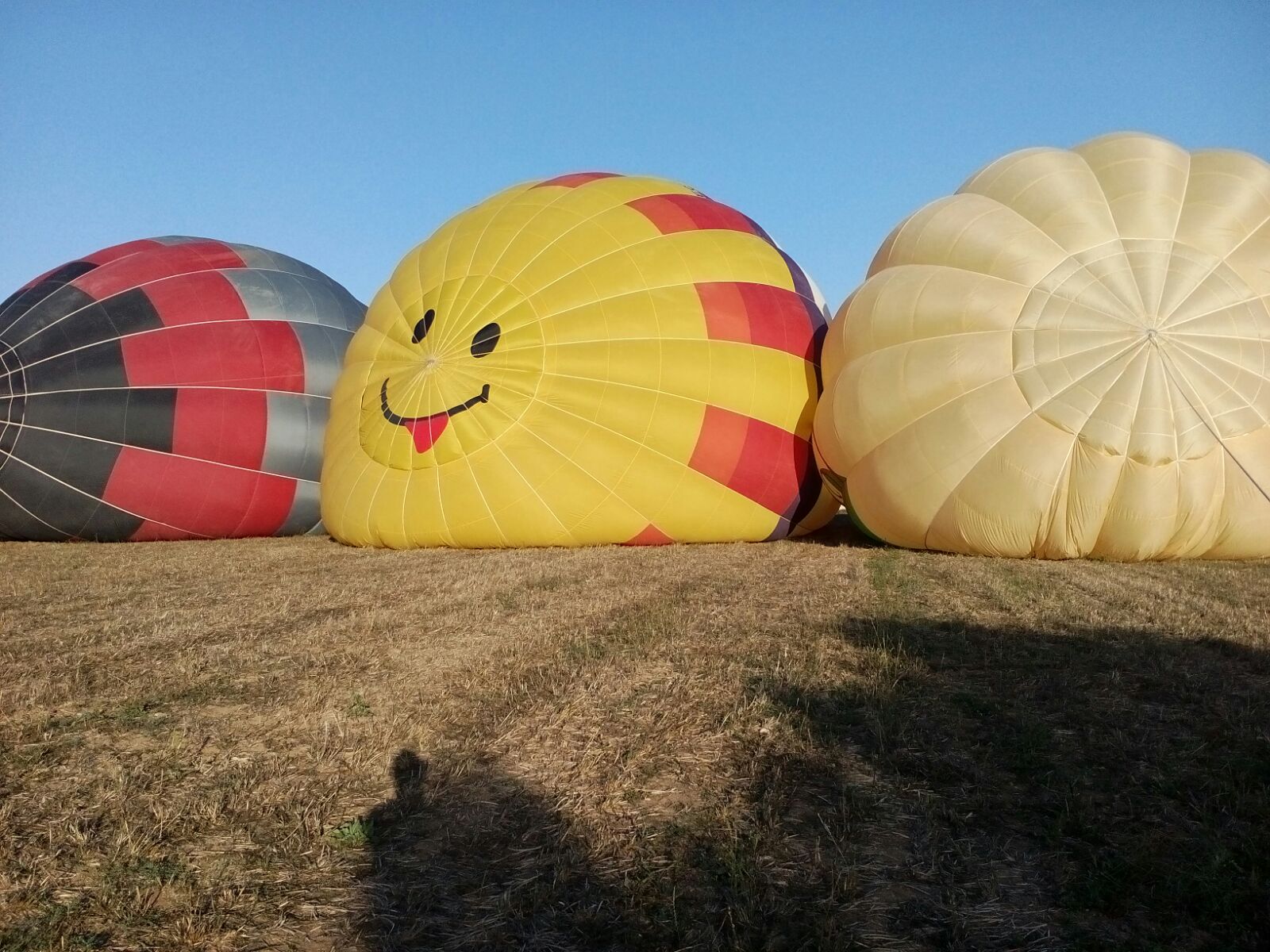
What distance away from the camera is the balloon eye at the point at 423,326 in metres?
9.09

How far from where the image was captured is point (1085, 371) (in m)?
7.30

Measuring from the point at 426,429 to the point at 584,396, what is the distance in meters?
1.58

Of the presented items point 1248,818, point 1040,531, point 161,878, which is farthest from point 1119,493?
point 161,878

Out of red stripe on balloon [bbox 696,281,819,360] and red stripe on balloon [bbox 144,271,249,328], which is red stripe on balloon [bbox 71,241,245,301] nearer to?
red stripe on balloon [bbox 144,271,249,328]

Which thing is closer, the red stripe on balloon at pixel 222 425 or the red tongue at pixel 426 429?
the red tongue at pixel 426 429

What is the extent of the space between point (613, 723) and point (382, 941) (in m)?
1.34

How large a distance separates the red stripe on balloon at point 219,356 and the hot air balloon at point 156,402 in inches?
0.5

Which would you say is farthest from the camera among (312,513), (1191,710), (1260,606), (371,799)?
(312,513)

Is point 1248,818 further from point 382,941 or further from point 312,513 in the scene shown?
point 312,513

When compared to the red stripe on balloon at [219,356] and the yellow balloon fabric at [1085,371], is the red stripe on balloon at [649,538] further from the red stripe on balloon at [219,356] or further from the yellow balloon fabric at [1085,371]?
the red stripe on balloon at [219,356]

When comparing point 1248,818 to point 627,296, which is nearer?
point 1248,818

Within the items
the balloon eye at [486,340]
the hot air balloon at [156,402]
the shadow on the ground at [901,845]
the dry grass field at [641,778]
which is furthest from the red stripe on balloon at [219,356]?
the shadow on the ground at [901,845]

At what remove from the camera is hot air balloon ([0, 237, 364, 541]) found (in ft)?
31.1

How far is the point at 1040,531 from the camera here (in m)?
7.37
